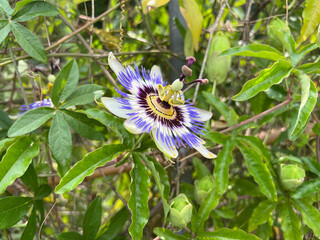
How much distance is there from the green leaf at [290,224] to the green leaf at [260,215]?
0.05 m

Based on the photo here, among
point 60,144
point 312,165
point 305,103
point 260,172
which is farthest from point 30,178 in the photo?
point 312,165

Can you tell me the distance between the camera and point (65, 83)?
1.07 meters

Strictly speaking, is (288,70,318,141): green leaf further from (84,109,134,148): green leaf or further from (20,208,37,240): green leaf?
(20,208,37,240): green leaf

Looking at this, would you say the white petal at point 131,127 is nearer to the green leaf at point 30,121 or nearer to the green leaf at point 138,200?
the green leaf at point 138,200

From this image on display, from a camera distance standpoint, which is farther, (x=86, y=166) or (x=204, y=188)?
(x=204, y=188)

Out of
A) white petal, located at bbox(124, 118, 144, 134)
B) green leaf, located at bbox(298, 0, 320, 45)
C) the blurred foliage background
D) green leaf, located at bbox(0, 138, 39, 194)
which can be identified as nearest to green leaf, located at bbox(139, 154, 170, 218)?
the blurred foliage background

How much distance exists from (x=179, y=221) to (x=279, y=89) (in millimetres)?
718

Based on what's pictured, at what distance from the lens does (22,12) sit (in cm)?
106

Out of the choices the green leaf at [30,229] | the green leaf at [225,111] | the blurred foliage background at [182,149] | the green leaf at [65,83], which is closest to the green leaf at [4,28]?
the blurred foliage background at [182,149]

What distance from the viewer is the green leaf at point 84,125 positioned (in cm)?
107

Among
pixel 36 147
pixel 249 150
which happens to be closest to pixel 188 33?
pixel 249 150

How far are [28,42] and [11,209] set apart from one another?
495 millimetres

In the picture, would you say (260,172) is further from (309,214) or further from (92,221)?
(92,221)

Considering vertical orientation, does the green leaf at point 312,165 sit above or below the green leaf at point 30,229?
below
